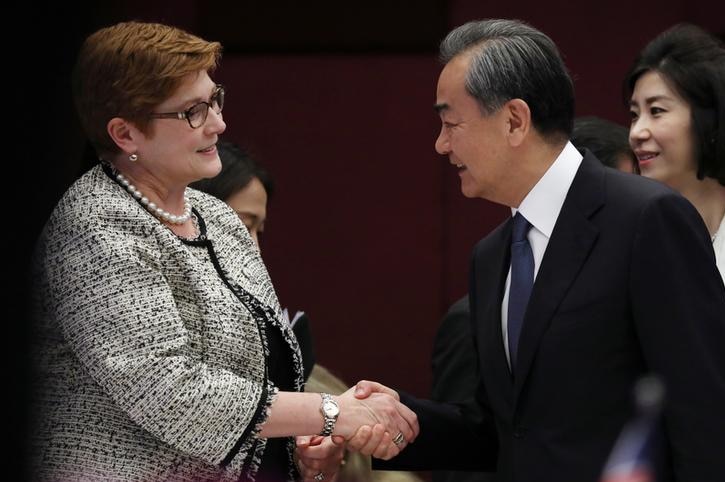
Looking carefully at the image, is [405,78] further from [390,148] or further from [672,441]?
[672,441]

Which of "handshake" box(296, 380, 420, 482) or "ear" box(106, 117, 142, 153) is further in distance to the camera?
"handshake" box(296, 380, 420, 482)

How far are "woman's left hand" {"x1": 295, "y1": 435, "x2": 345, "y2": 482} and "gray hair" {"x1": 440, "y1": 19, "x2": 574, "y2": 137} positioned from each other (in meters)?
0.81

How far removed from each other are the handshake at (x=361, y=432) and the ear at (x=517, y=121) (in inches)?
24.5

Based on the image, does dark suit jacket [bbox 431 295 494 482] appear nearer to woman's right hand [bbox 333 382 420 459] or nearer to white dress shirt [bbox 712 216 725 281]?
woman's right hand [bbox 333 382 420 459]

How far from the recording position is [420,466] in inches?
90.0

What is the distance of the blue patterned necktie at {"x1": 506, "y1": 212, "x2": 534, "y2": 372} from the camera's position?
76.3 inches

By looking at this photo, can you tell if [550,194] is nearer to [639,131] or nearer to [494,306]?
[494,306]

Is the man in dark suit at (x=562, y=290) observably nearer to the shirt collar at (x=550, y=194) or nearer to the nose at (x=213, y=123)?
the shirt collar at (x=550, y=194)

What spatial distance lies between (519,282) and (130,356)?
730 millimetres

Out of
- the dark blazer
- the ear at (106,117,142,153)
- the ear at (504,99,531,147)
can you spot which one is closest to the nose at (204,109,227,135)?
the ear at (106,117,142,153)

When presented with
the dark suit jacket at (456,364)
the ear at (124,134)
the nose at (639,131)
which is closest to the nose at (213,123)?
the ear at (124,134)

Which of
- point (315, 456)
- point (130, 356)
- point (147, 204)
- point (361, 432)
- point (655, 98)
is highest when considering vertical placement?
point (655, 98)

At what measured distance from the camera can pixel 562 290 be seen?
5.99ft

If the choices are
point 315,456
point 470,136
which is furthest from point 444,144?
point 315,456
